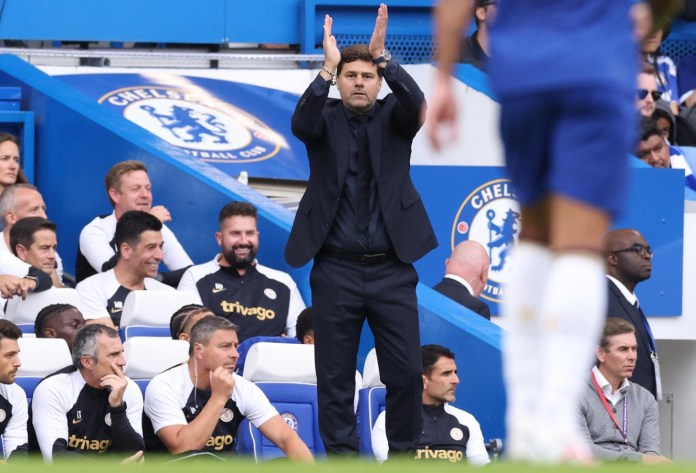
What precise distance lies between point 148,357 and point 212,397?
627 mm

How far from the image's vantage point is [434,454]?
22.6 feet

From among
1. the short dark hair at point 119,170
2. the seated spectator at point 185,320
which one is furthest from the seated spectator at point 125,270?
the seated spectator at point 185,320

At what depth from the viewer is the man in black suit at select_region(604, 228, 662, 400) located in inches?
322

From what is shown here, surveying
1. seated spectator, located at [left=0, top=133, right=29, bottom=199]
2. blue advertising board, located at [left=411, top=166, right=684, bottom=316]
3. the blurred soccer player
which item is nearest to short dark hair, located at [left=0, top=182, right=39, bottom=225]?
seated spectator, located at [left=0, top=133, right=29, bottom=199]

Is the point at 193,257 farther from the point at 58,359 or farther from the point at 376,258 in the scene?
the point at 376,258

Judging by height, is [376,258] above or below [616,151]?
below

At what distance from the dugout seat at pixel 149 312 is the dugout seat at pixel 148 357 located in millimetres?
418

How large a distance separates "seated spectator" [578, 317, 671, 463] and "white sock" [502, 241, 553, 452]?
4.38 meters

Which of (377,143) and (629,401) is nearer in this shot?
(377,143)

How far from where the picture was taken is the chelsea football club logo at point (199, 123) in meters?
10.5

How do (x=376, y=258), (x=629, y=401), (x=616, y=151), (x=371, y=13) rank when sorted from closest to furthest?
(x=616, y=151)
(x=376, y=258)
(x=629, y=401)
(x=371, y=13)

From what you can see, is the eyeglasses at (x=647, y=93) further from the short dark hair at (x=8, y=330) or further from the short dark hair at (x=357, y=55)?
the short dark hair at (x=8, y=330)

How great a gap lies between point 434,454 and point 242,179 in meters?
3.65

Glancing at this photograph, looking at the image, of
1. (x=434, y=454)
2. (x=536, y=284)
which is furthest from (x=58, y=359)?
(x=536, y=284)
